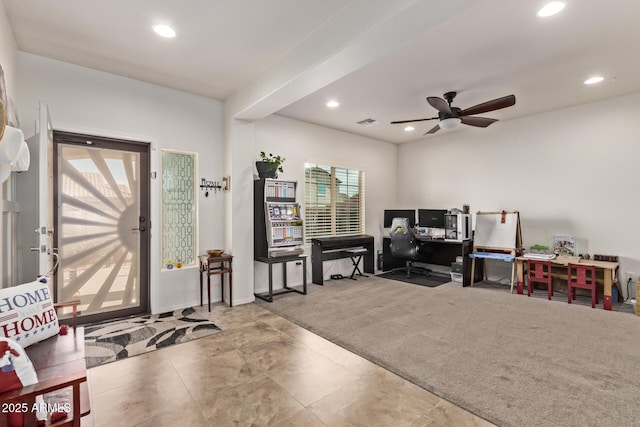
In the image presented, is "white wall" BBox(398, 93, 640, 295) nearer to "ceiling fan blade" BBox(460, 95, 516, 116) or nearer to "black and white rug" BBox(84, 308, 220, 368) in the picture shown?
"ceiling fan blade" BBox(460, 95, 516, 116)

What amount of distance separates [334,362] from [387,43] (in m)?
2.70

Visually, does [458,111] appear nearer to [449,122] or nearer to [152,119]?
[449,122]

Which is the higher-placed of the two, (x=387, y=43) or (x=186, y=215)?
(x=387, y=43)

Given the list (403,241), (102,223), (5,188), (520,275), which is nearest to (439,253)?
(403,241)

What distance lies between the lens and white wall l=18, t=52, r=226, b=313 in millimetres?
3246

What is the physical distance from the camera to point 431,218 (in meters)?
6.24

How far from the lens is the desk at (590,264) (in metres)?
4.04

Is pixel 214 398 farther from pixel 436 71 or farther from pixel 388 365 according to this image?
pixel 436 71

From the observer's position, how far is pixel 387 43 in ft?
7.93

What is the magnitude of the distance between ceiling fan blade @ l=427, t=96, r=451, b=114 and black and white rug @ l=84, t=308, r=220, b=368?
3597mm

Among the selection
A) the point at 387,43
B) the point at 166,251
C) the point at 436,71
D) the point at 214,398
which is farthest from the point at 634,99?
the point at 166,251

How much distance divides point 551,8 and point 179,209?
4470mm

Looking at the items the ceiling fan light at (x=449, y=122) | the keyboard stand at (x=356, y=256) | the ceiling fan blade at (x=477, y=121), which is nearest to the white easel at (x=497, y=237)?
the ceiling fan blade at (x=477, y=121)

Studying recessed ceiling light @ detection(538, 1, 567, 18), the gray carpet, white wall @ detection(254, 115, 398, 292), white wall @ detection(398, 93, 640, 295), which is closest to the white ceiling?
recessed ceiling light @ detection(538, 1, 567, 18)
